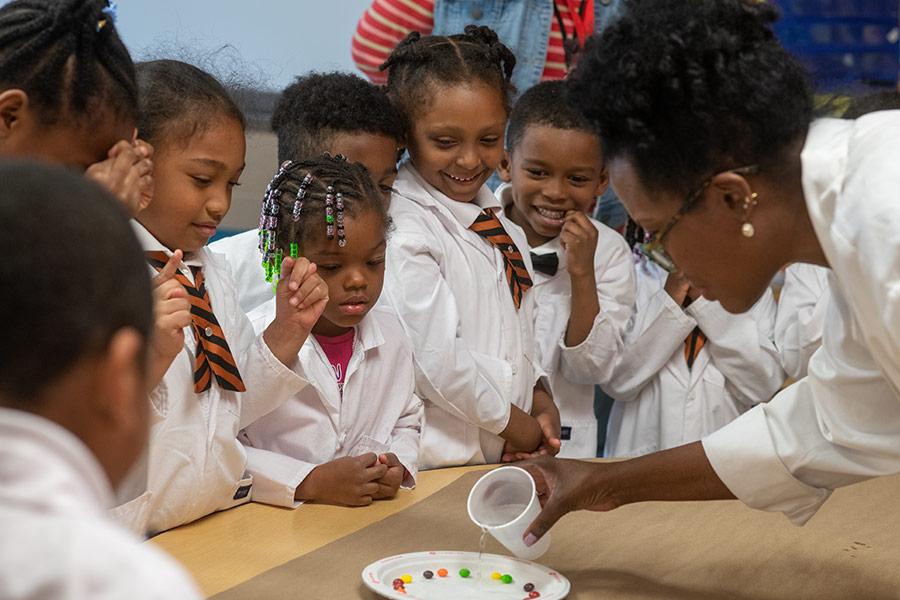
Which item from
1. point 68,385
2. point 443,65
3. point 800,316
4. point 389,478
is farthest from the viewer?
point 800,316

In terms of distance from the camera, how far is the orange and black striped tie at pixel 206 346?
1882 millimetres

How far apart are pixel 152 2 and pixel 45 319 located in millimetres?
3036

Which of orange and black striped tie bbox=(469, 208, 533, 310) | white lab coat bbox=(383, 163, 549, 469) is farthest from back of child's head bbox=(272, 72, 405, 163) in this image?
orange and black striped tie bbox=(469, 208, 533, 310)

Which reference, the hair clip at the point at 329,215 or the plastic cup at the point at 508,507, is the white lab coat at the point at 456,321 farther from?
the plastic cup at the point at 508,507

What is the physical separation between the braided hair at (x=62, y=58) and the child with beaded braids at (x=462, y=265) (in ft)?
3.02

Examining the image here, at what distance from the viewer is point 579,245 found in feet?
9.12

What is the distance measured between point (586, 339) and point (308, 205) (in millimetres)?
916

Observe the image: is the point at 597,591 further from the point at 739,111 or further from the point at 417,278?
the point at 417,278

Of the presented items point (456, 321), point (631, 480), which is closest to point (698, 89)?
point (631, 480)

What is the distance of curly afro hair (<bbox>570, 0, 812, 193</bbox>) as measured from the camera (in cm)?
146

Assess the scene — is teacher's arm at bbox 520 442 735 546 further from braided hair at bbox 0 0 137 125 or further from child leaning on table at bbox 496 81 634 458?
child leaning on table at bbox 496 81 634 458

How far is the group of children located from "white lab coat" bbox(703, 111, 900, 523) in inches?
16.1

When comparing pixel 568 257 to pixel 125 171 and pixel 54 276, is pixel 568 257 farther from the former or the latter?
pixel 54 276

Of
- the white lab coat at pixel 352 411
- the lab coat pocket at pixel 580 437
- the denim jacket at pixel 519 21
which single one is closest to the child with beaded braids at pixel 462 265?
the white lab coat at pixel 352 411
